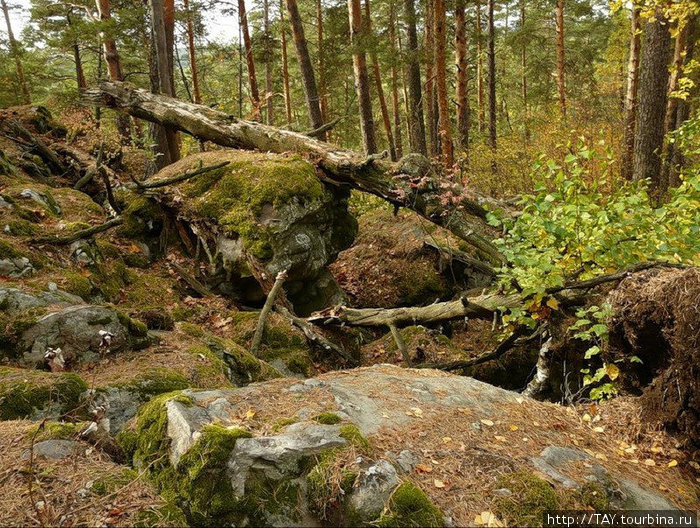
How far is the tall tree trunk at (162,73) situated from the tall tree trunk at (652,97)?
983 centimetres

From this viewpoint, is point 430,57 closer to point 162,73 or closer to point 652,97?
point 652,97

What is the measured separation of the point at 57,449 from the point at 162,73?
9874 millimetres

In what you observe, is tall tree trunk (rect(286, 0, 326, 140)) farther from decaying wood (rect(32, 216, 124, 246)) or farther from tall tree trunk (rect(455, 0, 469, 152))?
decaying wood (rect(32, 216, 124, 246))

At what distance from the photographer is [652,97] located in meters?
8.88

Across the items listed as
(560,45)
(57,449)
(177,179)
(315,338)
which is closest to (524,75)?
(560,45)

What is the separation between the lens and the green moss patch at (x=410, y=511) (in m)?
2.28

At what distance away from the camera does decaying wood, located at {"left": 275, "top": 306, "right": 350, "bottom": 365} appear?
22.9ft

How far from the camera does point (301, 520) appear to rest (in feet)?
7.77

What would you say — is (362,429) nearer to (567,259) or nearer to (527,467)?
(527,467)

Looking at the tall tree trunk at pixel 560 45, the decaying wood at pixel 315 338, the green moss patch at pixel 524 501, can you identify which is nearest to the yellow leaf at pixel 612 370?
the green moss patch at pixel 524 501

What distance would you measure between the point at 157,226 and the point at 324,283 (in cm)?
346

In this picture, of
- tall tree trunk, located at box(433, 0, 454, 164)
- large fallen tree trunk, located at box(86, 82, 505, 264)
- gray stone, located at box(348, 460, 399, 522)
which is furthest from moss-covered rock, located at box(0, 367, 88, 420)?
tall tree trunk, located at box(433, 0, 454, 164)

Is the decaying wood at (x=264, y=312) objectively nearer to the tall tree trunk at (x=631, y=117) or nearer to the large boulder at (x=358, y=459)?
the large boulder at (x=358, y=459)

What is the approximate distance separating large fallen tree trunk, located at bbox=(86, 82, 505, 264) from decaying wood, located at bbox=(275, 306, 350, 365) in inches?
113
